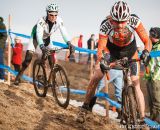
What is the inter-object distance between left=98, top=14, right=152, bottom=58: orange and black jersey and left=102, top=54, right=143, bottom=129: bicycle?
0.42 metres

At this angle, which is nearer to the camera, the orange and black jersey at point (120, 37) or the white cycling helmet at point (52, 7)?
the orange and black jersey at point (120, 37)

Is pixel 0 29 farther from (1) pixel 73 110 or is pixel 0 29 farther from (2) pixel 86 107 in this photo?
(2) pixel 86 107

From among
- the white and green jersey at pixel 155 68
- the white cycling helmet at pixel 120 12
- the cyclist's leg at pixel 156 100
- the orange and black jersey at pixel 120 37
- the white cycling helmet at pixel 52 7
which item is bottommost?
the cyclist's leg at pixel 156 100

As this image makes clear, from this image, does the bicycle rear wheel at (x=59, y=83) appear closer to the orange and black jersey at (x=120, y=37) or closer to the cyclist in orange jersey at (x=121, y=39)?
the cyclist in orange jersey at (x=121, y=39)

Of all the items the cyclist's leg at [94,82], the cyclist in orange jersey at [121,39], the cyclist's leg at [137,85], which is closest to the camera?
the cyclist's leg at [137,85]

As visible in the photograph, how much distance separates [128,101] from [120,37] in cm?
124

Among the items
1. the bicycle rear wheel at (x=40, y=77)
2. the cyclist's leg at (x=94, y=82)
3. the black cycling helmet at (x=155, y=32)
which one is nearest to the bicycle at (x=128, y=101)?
the cyclist's leg at (x=94, y=82)

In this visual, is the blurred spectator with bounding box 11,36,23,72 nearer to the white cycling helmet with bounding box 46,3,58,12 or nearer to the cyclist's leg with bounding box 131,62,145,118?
the white cycling helmet with bounding box 46,3,58,12

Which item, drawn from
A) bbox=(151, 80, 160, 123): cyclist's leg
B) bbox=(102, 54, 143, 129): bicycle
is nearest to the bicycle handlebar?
bbox=(102, 54, 143, 129): bicycle

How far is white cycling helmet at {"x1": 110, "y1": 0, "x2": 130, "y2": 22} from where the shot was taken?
5.77 meters

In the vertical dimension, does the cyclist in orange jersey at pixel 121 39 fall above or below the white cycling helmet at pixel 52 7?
below

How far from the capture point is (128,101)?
5.73m

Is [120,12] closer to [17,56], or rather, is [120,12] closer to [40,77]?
[40,77]

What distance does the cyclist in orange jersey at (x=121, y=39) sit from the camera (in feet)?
19.0
